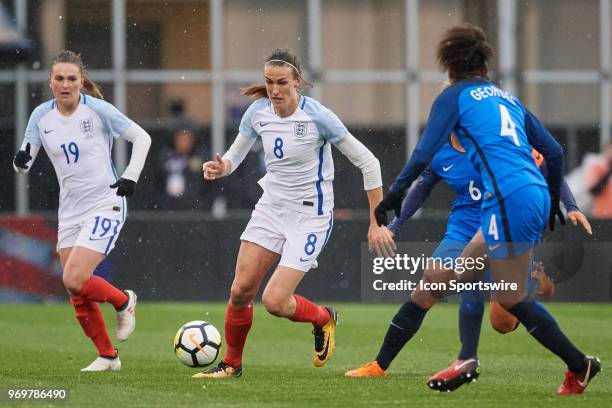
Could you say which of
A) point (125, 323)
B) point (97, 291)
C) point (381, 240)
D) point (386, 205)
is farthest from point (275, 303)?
point (386, 205)

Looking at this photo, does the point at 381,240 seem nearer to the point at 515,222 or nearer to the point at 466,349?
the point at 466,349

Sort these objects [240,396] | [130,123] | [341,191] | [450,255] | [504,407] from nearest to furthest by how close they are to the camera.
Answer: [504,407], [240,396], [450,255], [130,123], [341,191]

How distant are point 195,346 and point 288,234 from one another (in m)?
1.00

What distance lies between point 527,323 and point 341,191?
933 centimetres

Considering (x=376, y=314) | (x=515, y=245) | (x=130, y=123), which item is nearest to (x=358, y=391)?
(x=515, y=245)

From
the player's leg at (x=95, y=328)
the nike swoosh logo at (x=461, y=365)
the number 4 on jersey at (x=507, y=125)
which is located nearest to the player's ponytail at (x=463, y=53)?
the number 4 on jersey at (x=507, y=125)

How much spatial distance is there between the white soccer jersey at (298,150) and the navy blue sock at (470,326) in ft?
5.36

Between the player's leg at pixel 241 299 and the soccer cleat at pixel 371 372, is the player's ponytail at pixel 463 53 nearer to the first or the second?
the player's leg at pixel 241 299

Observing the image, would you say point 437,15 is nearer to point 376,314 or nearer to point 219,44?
point 219,44

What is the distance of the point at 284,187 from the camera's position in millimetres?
8586

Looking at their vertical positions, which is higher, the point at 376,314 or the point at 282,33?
the point at 282,33

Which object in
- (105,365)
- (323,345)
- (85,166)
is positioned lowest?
(105,365)

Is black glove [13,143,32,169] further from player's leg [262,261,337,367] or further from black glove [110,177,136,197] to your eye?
player's leg [262,261,337,367]

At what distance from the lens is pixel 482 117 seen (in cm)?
705
